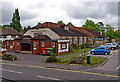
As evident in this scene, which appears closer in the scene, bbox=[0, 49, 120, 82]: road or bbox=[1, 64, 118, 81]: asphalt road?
bbox=[1, 64, 118, 81]: asphalt road

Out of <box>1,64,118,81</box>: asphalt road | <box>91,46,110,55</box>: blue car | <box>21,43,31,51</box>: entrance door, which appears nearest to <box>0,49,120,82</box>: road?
<box>1,64,118,81</box>: asphalt road

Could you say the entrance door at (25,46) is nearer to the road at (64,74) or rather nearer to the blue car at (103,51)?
the blue car at (103,51)

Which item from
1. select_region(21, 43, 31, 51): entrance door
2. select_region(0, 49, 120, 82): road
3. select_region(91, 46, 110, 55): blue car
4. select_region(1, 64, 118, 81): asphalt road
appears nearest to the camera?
select_region(1, 64, 118, 81): asphalt road

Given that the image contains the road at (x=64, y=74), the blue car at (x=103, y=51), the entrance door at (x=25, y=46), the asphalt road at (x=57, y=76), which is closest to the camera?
the asphalt road at (x=57, y=76)

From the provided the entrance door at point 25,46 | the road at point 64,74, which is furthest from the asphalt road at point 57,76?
the entrance door at point 25,46

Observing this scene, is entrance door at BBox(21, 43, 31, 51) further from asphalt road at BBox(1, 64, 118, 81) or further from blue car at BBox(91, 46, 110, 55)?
asphalt road at BBox(1, 64, 118, 81)

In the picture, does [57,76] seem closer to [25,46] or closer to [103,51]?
[103,51]

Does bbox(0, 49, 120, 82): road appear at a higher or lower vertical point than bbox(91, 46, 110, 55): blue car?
lower

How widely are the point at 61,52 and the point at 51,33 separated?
7.48 meters

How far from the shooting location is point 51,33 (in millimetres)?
33062

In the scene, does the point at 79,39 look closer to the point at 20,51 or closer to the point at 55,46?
the point at 55,46

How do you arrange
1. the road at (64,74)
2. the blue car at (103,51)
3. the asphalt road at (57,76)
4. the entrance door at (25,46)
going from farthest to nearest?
the entrance door at (25,46)
the blue car at (103,51)
the road at (64,74)
the asphalt road at (57,76)

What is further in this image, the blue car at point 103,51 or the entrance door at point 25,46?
the entrance door at point 25,46

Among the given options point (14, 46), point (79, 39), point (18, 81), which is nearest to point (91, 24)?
point (79, 39)
